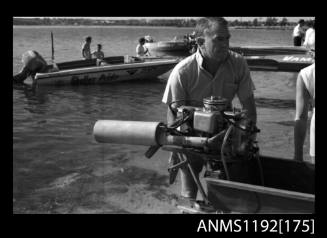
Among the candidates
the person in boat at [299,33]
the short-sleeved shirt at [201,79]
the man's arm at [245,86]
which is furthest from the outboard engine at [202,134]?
the person in boat at [299,33]

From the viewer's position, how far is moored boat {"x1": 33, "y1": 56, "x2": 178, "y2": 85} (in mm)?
14281

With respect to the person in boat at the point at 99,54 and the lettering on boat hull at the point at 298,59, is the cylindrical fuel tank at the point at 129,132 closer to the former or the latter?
the lettering on boat hull at the point at 298,59

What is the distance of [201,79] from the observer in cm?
334

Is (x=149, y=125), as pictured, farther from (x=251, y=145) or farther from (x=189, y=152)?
(x=251, y=145)

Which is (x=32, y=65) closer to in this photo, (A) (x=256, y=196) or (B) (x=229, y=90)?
(B) (x=229, y=90)

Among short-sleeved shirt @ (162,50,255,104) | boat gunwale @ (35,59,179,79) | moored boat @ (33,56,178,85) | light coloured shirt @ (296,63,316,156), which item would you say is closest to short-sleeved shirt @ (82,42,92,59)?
moored boat @ (33,56,178,85)

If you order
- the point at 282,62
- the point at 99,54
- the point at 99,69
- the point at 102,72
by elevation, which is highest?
the point at 99,54

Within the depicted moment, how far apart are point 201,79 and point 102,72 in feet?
37.9

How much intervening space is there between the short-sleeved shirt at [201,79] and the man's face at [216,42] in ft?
0.35

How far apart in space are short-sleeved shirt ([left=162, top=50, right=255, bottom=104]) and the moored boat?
1147 cm

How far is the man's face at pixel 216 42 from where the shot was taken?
3.15 m

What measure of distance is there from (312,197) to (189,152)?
2.90 ft

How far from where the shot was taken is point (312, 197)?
108 inches

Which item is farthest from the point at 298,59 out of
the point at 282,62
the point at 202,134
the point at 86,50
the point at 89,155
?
the point at 202,134
